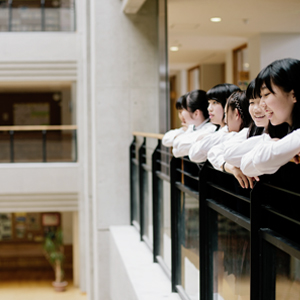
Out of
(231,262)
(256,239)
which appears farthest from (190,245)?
(256,239)

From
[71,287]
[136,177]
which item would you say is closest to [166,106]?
[136,177]

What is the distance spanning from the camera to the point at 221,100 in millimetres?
3061

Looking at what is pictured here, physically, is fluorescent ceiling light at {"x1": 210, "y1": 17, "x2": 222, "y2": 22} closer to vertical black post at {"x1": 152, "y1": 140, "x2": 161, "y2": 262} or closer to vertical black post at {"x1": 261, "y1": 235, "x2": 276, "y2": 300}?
vertical black post at {"x1": 152, "y1": 140, "x2": 161, "y2": 262}

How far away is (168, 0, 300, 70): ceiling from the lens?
22.1 ft

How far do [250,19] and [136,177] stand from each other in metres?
3.16

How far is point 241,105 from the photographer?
2521mm

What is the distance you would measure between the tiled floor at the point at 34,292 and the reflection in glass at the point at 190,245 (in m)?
8.75

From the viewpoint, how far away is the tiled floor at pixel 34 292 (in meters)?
12.0

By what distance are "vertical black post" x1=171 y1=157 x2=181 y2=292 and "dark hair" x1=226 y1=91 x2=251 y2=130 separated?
4.81 feet

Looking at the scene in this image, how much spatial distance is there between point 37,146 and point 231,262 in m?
9.97

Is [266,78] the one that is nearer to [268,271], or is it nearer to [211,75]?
[268,271]

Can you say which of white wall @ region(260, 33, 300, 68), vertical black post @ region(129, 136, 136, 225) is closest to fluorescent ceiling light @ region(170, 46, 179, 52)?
white wall @ region(260, 33, 300, 68)

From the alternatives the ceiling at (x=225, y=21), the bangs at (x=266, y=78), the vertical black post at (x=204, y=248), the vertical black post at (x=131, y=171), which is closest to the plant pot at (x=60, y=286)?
the vertical black post at (x=131, y=171)

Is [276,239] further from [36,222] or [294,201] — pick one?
[36,222]
